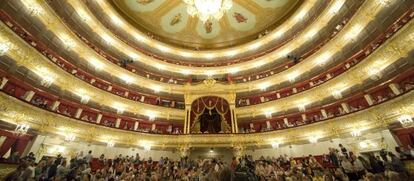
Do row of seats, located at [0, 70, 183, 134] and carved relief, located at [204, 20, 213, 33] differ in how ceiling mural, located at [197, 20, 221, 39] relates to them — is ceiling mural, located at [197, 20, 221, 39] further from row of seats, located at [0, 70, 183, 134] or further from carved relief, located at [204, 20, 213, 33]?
row of seats, located at [0, 70, 183, 134]

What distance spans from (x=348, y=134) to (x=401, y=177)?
8.56 m

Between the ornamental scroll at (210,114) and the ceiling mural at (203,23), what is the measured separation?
11562 millimetres

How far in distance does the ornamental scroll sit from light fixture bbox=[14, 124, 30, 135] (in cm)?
1362

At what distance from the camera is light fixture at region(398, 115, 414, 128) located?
34.0ft

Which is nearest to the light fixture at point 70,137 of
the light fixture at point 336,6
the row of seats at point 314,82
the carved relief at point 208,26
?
the row of seats at point 314,82

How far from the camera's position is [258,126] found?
20500mm

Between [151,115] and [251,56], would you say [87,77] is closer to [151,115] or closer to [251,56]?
[151,115]

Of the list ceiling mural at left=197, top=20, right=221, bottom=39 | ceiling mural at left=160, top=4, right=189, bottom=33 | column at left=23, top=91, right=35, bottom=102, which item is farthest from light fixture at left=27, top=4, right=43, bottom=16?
ceiling mural at left=197, top=20, right=221, bottom=39

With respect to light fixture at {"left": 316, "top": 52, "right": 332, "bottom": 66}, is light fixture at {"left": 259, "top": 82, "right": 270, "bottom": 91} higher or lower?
lower

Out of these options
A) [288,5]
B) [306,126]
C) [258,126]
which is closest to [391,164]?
[306,126]

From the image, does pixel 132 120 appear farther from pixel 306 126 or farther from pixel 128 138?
pixel 306 126

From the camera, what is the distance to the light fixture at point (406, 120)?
1035cm

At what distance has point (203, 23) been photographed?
25703 mm

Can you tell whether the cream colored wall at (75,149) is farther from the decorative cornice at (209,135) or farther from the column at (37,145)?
the decorative cornice at (209,135)
